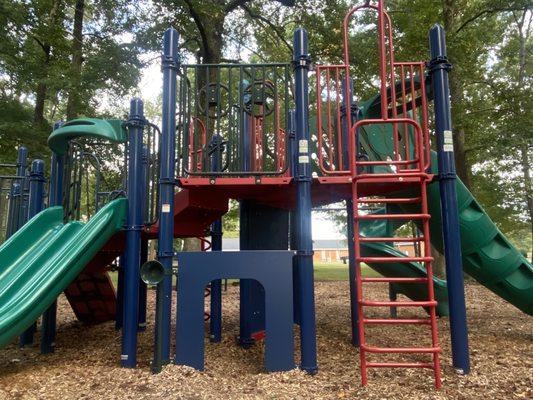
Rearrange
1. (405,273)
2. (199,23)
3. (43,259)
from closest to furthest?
1. (43,259)
2. (405,273)
3. (199,23)

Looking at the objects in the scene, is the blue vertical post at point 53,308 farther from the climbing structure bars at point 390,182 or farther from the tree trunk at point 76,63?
the tree trunk at point 76,63

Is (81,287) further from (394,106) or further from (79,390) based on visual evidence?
(394,106)

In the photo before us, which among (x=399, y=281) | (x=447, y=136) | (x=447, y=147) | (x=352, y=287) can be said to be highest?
(x=447, y=136)

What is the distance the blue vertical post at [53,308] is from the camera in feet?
17.7

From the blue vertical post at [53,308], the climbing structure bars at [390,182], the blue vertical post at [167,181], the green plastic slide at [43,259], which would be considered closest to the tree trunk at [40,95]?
the blue vertical post at [53,308]

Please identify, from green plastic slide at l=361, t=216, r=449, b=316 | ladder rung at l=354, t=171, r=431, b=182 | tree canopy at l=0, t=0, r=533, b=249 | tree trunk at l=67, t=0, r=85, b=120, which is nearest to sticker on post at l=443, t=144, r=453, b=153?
ladder rung at l=354, t=171, r=431, b=182

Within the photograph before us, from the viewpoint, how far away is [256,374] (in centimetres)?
436

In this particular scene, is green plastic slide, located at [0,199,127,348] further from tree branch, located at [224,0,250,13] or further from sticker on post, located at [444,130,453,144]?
tree branch, located at [224,0,250,13]

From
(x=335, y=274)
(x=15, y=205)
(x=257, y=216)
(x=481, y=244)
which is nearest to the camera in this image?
(x=481, y=244)

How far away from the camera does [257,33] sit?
54.6ft

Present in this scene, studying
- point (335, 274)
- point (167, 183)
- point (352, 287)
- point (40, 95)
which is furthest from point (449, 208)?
point (335, 274)

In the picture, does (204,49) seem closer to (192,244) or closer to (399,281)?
(192,244)

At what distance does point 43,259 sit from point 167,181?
63.1 inches

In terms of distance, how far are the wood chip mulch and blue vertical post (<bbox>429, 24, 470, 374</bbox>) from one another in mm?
340
